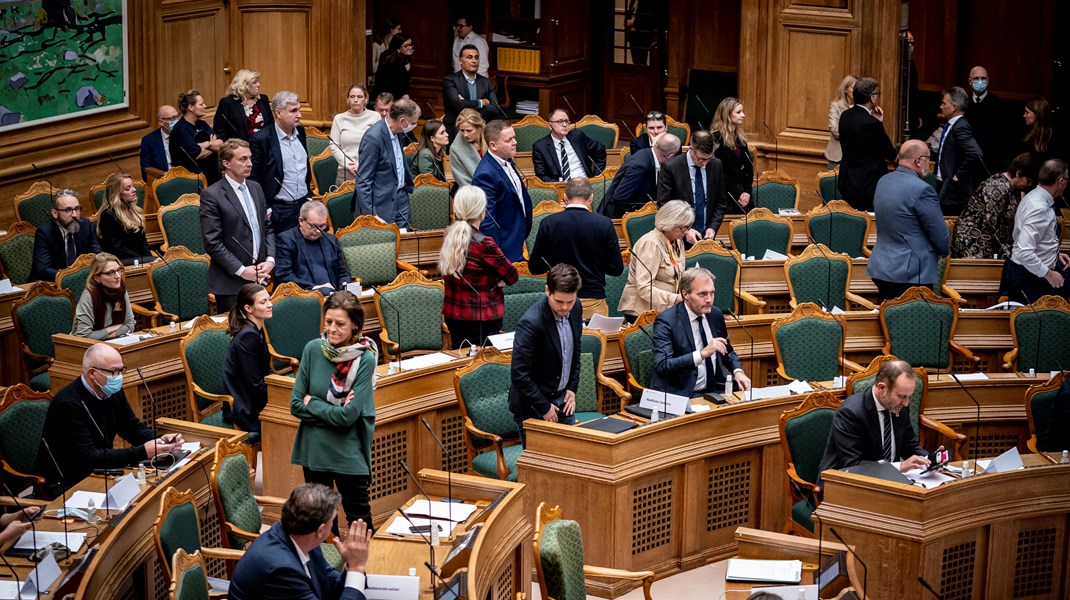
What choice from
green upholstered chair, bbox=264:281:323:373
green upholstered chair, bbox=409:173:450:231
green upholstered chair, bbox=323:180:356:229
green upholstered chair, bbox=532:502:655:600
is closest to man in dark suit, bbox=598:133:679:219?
green upholstered chair, bbox=409:173:450:231

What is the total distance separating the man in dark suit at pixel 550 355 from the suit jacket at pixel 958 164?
4806mm

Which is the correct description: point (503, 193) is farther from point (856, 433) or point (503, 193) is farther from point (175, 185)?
point (856, 433)

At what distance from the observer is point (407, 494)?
285 inches

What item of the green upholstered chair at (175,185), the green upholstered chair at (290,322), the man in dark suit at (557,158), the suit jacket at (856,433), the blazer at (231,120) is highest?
the blazer at (231,120)

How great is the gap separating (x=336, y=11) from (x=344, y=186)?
351 centimetres

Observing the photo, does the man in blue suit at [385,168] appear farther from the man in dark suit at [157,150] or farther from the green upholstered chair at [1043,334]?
the green upholstered chair at [1043,334]

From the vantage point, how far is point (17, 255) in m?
8.90

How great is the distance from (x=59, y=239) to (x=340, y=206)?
2101 millimetres

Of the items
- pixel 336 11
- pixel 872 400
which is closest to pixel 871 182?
pixel 872 400

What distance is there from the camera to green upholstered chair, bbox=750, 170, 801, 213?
11.0m

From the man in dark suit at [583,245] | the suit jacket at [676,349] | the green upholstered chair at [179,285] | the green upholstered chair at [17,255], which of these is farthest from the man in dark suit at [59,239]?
the suit jacket at [676,349]

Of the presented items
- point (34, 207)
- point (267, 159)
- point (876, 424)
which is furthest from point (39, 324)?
point (876, 424)

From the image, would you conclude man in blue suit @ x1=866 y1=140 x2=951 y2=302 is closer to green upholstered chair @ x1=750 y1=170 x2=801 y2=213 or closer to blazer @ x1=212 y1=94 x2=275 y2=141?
green upholstered chair @ x1=750 y1=170 x2=801 y2=213

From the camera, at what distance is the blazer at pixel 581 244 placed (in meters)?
8.02
